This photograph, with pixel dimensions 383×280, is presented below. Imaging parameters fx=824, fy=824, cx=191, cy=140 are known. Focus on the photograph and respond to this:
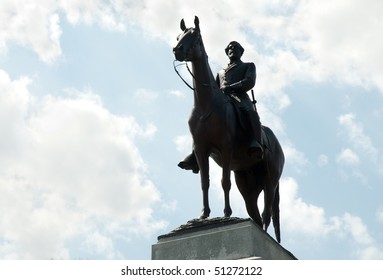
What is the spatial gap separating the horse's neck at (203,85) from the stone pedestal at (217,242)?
228 centimetres

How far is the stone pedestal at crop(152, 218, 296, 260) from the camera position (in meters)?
14.1

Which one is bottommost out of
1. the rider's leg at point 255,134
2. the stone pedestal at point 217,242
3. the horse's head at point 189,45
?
the stone pedestal at point 217,242

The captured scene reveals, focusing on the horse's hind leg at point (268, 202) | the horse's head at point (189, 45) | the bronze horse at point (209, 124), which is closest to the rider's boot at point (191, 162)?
the bronze horse at point (209, 124)

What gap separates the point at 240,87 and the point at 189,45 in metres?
1.64

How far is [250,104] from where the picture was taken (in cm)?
1631

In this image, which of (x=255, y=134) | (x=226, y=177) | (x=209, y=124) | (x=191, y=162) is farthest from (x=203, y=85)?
(x=226, y=177)

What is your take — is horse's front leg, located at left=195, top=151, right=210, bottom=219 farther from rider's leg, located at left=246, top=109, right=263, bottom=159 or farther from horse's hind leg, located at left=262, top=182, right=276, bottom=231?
Result: horse's hind leg, located at left=262, top=182, right=276, bottom=231

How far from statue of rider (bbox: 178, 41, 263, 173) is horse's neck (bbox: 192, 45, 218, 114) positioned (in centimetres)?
75

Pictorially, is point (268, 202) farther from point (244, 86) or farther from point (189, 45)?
point (189, 45)

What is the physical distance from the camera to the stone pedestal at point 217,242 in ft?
46.4

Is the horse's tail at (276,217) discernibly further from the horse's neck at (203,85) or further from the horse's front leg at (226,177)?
the horse's neck at (203,85)

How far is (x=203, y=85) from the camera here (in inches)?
620

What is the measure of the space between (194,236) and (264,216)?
2.95 m
